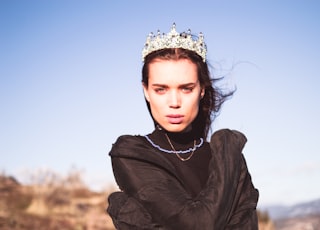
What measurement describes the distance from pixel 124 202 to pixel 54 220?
12188 mm

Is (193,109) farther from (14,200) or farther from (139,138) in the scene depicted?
(14,200)

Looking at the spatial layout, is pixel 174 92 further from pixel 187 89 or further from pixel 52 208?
pixel 52 208

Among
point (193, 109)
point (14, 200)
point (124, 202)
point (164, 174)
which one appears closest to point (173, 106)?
point (193, 109)

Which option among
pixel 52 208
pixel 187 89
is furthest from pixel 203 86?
pixel 52 208

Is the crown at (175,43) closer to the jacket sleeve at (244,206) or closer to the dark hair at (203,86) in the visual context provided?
the dark hair at (203,86)

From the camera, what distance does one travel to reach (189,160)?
266 cm

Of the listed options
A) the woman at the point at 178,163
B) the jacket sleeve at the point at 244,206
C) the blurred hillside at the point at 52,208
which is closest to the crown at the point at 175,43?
the woman at the point at 178,163

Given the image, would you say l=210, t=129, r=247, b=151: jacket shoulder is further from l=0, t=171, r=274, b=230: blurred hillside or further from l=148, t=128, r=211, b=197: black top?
l=0, t=171, r=274, b=230: blurred hillside

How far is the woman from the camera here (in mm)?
2285

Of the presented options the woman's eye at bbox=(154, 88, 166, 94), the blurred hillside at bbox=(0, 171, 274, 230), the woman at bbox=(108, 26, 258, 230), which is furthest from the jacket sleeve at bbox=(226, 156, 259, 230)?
the blurred hillside at bbox=(0, 171, 274, 230)

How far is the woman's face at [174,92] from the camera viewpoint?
101 inches

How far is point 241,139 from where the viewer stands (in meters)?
2.58

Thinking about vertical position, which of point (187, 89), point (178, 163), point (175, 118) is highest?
point (187, 89)

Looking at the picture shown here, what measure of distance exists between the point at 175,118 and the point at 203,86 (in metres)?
0.31
